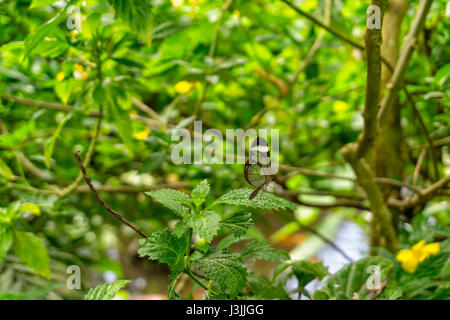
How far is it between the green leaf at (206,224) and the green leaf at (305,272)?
0.23 metres

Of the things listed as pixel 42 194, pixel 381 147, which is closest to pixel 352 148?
pixel 381 147

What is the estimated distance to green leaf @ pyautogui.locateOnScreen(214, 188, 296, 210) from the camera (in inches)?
15.1

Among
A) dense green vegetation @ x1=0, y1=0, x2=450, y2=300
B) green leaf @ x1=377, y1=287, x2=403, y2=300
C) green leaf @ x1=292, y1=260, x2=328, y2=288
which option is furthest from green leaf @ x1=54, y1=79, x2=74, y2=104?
green leaf @ x1=377, y1=287, x2=403, y2=300

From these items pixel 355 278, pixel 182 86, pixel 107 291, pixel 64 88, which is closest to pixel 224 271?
pixel 107 291

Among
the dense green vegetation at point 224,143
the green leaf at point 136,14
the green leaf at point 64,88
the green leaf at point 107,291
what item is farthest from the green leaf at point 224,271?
the green leaf at point 64,88

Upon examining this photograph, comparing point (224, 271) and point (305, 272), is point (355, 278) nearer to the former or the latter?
point (305, 272)

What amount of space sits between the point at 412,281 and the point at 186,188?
0.52 m

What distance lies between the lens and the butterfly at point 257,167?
15.0 inches

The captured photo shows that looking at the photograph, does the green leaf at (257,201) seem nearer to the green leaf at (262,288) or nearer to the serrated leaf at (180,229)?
the serrated leaf at (180,229)

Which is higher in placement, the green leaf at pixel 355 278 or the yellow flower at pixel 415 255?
the yellow flower at pixel 415 255

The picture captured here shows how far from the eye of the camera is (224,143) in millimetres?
843

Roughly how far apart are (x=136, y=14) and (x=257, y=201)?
282 mm

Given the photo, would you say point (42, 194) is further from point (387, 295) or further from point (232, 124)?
point (387, 295)
